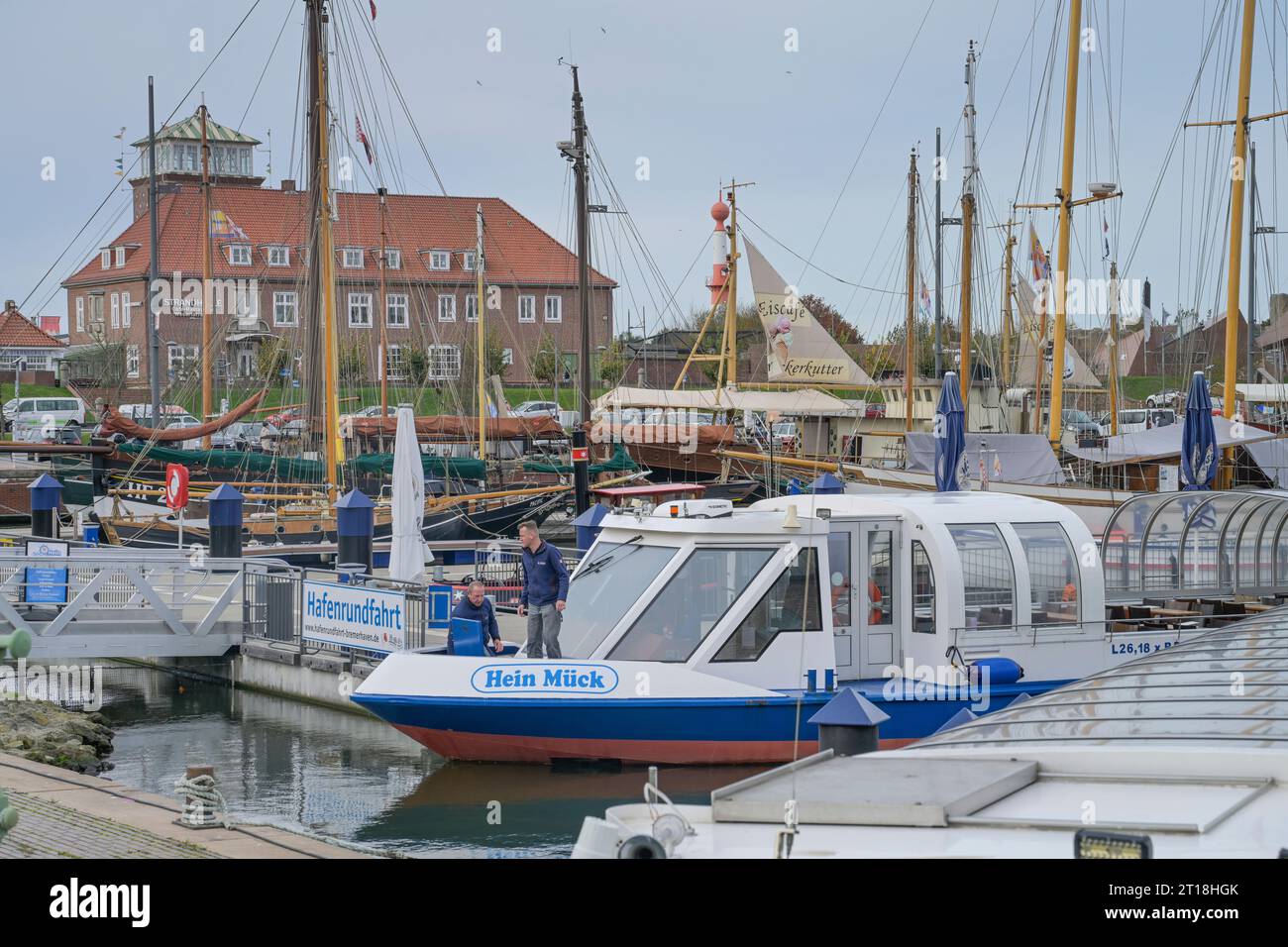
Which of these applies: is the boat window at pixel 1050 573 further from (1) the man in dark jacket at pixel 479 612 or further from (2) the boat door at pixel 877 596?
(1) the man in dark jacket at pixel 479 612

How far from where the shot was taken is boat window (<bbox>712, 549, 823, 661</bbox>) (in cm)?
1491

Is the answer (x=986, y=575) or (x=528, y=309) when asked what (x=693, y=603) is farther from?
(x=528, y=309)

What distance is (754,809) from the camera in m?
6.71

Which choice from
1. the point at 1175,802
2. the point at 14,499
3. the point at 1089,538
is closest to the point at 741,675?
the point at 1089,538

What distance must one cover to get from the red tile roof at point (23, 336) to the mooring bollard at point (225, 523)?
6595 cm

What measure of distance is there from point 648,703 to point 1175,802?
853 cm

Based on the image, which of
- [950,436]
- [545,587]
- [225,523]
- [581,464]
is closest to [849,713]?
[545,587]

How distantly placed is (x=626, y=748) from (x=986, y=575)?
4239mm

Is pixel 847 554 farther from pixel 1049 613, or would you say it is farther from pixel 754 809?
pixel 754 809

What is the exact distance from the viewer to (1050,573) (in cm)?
→ 1606
